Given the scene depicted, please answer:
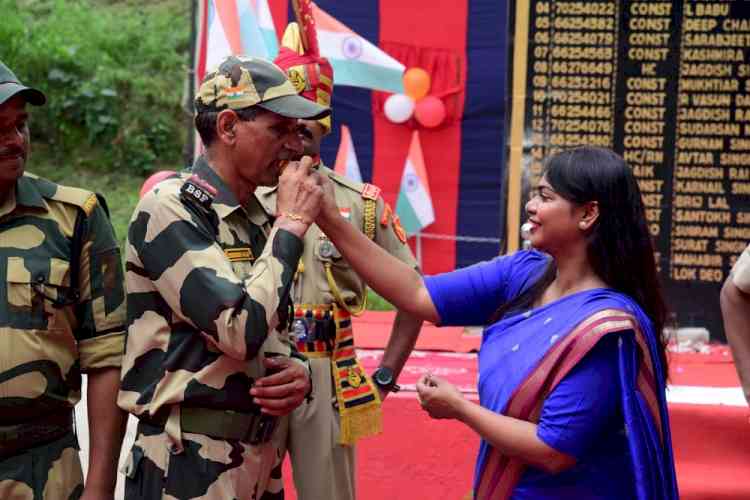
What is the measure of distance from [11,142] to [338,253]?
44.5 inches

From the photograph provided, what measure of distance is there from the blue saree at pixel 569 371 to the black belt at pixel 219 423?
56cm

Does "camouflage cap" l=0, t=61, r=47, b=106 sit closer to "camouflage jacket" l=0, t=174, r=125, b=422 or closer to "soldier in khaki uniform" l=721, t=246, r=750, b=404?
"camouflage jacket" l=0, t=174, r=125, b=422

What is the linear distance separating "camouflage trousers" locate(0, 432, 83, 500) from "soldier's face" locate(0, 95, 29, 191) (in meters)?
0.62

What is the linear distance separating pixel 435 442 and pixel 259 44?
99.4 inches

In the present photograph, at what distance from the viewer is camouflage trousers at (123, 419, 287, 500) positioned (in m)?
2.37

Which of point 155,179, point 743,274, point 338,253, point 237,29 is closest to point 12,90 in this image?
point 338,253

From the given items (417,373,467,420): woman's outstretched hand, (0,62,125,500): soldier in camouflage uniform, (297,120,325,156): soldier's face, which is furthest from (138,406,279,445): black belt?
(297,120,325,156): soldier's face

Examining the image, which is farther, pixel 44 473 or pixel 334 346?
pixel 334 346

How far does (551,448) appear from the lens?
2.39 m

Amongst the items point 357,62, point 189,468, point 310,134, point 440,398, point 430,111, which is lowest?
point 189,468

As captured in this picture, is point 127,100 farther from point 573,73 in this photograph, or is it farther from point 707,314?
point 707,314

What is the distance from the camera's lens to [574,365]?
2.38 m

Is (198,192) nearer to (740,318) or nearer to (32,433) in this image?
(32,433)

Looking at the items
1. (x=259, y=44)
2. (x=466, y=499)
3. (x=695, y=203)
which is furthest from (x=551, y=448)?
(x=259, y=44)
